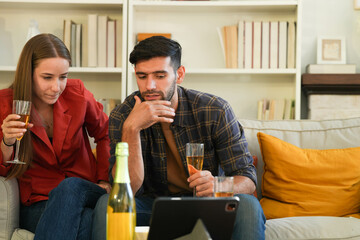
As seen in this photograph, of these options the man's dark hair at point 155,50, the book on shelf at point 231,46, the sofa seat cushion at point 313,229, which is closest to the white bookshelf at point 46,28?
the book on shelf at point 231,46

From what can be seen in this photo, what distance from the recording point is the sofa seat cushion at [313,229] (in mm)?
1888

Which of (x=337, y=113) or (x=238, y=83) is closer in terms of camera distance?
(x=337, y=113)

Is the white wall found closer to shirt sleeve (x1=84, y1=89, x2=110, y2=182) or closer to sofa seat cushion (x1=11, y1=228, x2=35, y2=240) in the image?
shirt sleeve (x1=84, y1=89, x2=110, y2=182)

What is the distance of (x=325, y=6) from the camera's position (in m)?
3.46

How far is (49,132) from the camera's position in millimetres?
2271

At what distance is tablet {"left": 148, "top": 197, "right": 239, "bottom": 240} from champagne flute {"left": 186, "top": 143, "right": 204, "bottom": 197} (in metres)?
0.44

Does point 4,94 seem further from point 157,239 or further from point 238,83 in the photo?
point 238,83

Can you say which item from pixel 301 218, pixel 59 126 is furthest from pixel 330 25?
pixel 59 126

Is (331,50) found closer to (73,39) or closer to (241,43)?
(241,43)

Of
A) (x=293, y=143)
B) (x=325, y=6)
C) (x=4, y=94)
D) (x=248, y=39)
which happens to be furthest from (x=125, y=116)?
(x=325, y=6)

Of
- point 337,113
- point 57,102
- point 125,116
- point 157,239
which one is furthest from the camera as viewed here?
point 337,113

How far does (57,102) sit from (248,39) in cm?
156

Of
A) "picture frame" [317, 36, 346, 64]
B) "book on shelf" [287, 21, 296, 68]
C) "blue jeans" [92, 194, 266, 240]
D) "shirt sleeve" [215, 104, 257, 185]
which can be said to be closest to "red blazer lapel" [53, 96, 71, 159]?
"blue jeans" [92, 194, 266, 240]

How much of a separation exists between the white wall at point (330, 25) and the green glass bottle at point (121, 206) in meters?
2.57
